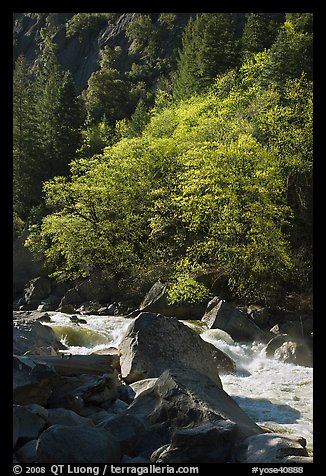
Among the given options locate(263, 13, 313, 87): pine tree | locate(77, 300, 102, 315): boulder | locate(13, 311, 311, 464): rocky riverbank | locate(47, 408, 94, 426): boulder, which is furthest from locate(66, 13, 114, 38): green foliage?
locate(47, 408, 94, 426): boulder

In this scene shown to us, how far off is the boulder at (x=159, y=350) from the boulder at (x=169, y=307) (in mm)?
8842

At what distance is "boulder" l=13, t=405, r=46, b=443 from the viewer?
745 cm

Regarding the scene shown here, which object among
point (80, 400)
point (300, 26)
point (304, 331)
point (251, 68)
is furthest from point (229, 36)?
point (80, 400)

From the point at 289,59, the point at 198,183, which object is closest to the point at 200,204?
the point at 198,183

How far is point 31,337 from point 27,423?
614cm

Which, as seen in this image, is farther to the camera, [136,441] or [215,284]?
[215,284]

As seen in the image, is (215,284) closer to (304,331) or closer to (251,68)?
(304,331)

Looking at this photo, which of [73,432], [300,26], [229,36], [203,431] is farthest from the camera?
[229,36]

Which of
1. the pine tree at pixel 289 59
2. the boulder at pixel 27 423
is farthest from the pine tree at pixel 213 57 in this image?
the boulder at pixel 27 423

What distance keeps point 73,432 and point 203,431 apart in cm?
200

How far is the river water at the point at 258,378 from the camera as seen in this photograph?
1092 cm

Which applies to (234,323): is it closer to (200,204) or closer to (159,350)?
(200,204)
